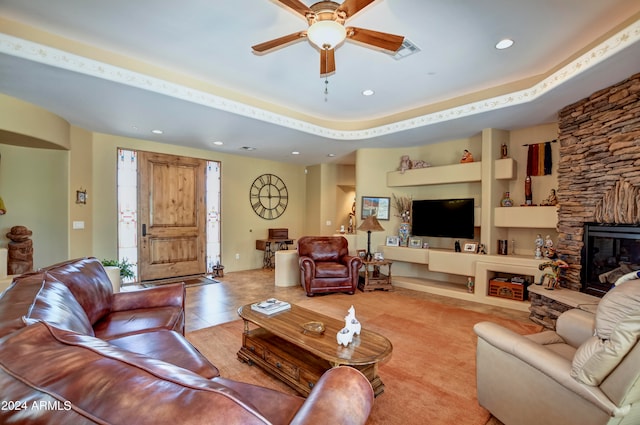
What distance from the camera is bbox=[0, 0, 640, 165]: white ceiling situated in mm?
2451

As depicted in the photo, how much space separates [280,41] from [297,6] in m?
0.34

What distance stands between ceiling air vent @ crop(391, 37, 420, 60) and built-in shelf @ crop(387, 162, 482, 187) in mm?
2604

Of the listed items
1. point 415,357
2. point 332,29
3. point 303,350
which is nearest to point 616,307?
point 415,357

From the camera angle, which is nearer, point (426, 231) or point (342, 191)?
point (426, 231)

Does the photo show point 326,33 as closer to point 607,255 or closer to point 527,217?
point 607,255

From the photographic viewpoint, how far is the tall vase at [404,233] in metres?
5.71

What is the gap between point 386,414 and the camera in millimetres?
1948

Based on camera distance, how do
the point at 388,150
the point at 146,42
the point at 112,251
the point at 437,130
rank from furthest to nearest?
the point at 388,150 < the point at 112,251 < the point at 437,130 < the point at 146,42

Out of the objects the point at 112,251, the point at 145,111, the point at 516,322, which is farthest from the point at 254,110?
the point at 516,322

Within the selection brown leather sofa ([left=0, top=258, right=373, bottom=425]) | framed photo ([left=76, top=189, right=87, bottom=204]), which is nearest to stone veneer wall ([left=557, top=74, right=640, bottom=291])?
brown leather sofa ([left=0, top=258, right=373, bottom=425])

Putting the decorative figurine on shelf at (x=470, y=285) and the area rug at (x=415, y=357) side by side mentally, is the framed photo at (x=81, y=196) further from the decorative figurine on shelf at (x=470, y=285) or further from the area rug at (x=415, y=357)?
the decorative figurine on shelf at (x=470, y=285)

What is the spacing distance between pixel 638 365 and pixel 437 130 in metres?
4.08

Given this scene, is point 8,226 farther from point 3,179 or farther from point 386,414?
point 386,414

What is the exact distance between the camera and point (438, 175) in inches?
207
